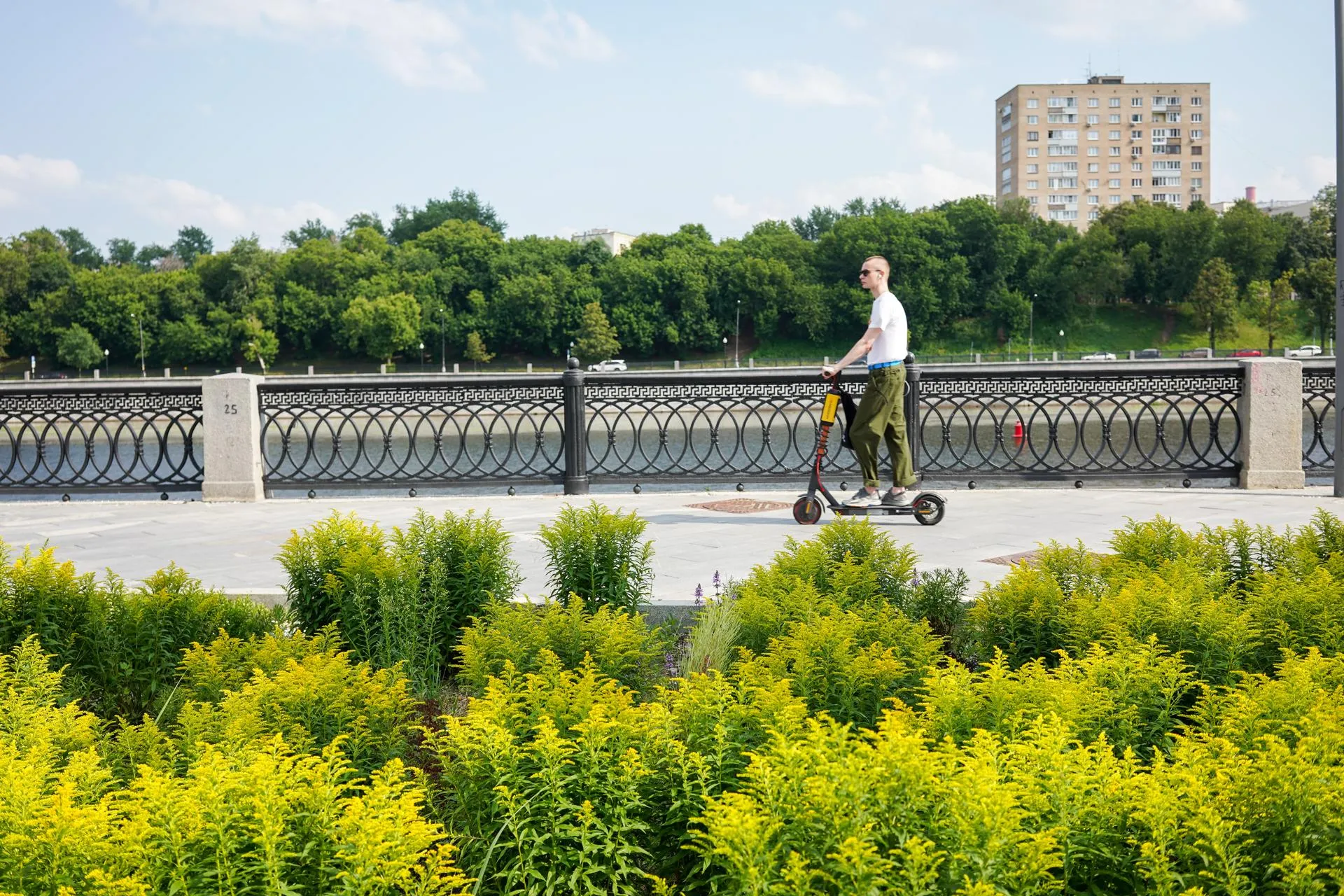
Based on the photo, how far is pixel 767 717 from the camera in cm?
280

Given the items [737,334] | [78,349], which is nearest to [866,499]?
[737,334]

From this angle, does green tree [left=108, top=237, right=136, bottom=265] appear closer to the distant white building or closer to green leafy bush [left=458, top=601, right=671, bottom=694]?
the distant white building

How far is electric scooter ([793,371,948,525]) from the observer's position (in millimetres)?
8570

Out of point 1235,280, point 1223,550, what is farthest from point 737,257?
point 1223,550

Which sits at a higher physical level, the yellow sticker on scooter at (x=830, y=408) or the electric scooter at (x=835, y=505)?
the yellow sticker on scooter at (x=830, y=408)

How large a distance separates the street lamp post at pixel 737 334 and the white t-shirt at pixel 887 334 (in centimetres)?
8239

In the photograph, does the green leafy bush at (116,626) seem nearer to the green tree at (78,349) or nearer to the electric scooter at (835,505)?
the electric scooter at (835,505)

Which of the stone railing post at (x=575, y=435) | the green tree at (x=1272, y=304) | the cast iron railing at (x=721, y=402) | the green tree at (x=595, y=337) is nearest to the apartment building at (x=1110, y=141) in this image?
the green tree at (x=1272, y=304)

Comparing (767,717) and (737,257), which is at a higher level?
(737,257)

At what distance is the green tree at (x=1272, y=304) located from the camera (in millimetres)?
76938

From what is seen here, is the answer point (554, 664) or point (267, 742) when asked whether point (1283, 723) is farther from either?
point (267, 742)

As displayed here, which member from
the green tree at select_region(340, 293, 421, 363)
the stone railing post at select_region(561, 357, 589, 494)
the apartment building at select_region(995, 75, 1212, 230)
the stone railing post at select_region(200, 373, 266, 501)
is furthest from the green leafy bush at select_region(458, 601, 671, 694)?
the apartment building at select_region(995, 75, 1212, 230)

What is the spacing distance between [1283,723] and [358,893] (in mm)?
2065

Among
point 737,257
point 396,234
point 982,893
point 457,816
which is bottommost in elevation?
point 457,816
